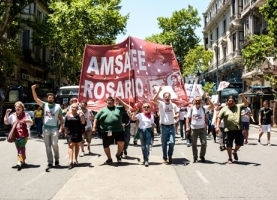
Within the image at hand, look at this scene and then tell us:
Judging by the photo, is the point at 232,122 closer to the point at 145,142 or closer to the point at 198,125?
the point at 198,125

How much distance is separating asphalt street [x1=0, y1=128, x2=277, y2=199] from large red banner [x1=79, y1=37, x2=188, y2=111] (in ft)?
5.49

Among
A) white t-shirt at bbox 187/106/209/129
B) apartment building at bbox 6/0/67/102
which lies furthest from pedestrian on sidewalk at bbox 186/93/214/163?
apartment building at bbox 6/0/67/102

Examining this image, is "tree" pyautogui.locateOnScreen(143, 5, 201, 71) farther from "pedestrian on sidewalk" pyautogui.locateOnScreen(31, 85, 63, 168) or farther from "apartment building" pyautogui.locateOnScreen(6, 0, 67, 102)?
"pedestrian on sidewalk" pyautogui.locateOnScreen(31, 85, 63, 168)

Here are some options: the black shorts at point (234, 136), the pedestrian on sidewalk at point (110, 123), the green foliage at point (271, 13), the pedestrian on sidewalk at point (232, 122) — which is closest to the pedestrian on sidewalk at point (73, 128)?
the pedestrian on sidewalk at point (110, 123)

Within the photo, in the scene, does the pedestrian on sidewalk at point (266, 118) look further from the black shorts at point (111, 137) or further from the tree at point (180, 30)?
the tree at point (180, 30)

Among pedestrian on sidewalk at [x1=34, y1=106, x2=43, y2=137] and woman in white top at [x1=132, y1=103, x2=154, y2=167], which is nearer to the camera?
woman in white top at [x1=132, y1=103, x2=154, y2=167]

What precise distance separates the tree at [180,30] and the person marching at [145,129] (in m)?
49.7

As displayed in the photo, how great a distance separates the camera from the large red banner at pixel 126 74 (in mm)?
9242

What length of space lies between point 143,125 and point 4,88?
54.3 ft

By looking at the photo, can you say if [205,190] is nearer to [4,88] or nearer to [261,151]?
[261,151]

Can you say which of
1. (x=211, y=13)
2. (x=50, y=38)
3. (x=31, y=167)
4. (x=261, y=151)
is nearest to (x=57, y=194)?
(x=31, y=167)

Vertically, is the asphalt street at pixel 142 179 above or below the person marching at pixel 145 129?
below

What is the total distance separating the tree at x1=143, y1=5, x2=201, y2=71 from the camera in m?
58.4

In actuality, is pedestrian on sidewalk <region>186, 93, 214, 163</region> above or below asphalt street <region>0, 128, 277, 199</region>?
above
